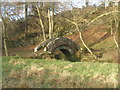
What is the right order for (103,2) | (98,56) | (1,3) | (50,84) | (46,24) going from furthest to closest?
(46,24) < (98,56) < (1,3) < (103,2) < (50,84)

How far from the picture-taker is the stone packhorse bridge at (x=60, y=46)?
1772 centimetres

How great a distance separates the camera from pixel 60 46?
19188 millimetres

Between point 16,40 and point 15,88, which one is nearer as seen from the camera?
point 15,88

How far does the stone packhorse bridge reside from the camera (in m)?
17.7

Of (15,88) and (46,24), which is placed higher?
(46,24)

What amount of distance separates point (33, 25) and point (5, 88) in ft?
111

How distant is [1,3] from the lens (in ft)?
59.3

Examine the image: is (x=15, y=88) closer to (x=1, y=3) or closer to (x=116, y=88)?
(x=116, y=88)

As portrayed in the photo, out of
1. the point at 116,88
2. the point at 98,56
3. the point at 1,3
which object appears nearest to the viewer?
the point at 116,88

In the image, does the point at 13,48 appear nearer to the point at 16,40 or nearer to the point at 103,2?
the point at 16,40

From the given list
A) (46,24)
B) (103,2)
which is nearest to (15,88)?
(103,2)

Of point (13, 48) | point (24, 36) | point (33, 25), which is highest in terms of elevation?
point (33, 25)

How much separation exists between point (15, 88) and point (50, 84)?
36.4 inches

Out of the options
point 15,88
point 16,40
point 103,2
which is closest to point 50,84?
point 15,88
